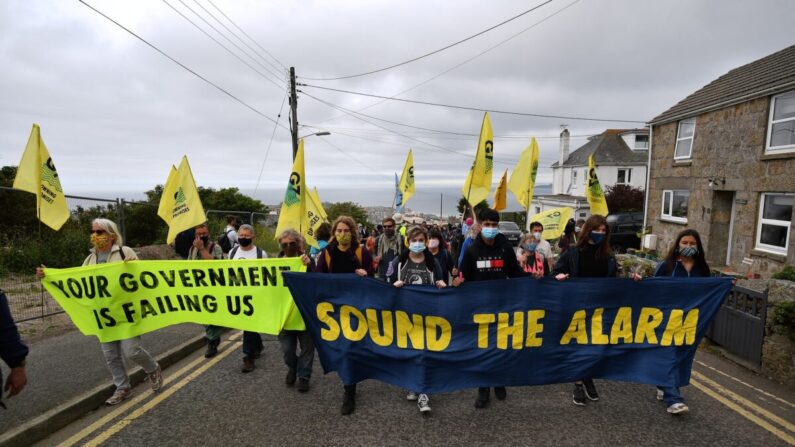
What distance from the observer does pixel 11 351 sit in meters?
2.63

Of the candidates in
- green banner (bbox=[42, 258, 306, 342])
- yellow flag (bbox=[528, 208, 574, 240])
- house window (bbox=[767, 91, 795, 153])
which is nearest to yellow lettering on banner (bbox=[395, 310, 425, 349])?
green banner (bbox=[42, 258, 306, 342])

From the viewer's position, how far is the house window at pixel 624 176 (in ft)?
125

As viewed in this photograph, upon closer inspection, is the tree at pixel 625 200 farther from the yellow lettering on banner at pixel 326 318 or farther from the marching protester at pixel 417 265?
the yellow lettering on banner at pixel 326 318

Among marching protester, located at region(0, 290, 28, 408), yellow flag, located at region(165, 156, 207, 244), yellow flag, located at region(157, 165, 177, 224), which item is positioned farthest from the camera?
yellow flag, located at region(157, 165, 177, 224)

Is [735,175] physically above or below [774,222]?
above

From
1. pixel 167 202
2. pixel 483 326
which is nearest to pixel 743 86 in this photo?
pixel 483 326

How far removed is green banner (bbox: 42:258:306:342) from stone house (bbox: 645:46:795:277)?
12409 mm

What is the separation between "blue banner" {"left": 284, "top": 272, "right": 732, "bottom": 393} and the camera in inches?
158

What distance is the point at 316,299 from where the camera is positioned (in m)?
4.13

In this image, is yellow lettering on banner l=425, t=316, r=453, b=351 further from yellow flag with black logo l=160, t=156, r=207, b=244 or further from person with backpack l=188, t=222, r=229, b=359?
yellow flag with black logo l=160, t=156, r=207, b=244

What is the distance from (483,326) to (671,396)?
192cm

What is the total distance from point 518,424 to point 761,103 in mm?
12853

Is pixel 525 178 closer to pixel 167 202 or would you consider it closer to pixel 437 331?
pixel 437 331

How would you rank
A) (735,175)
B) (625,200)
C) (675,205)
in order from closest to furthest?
(735,175) < (675,205) < (625,200)
